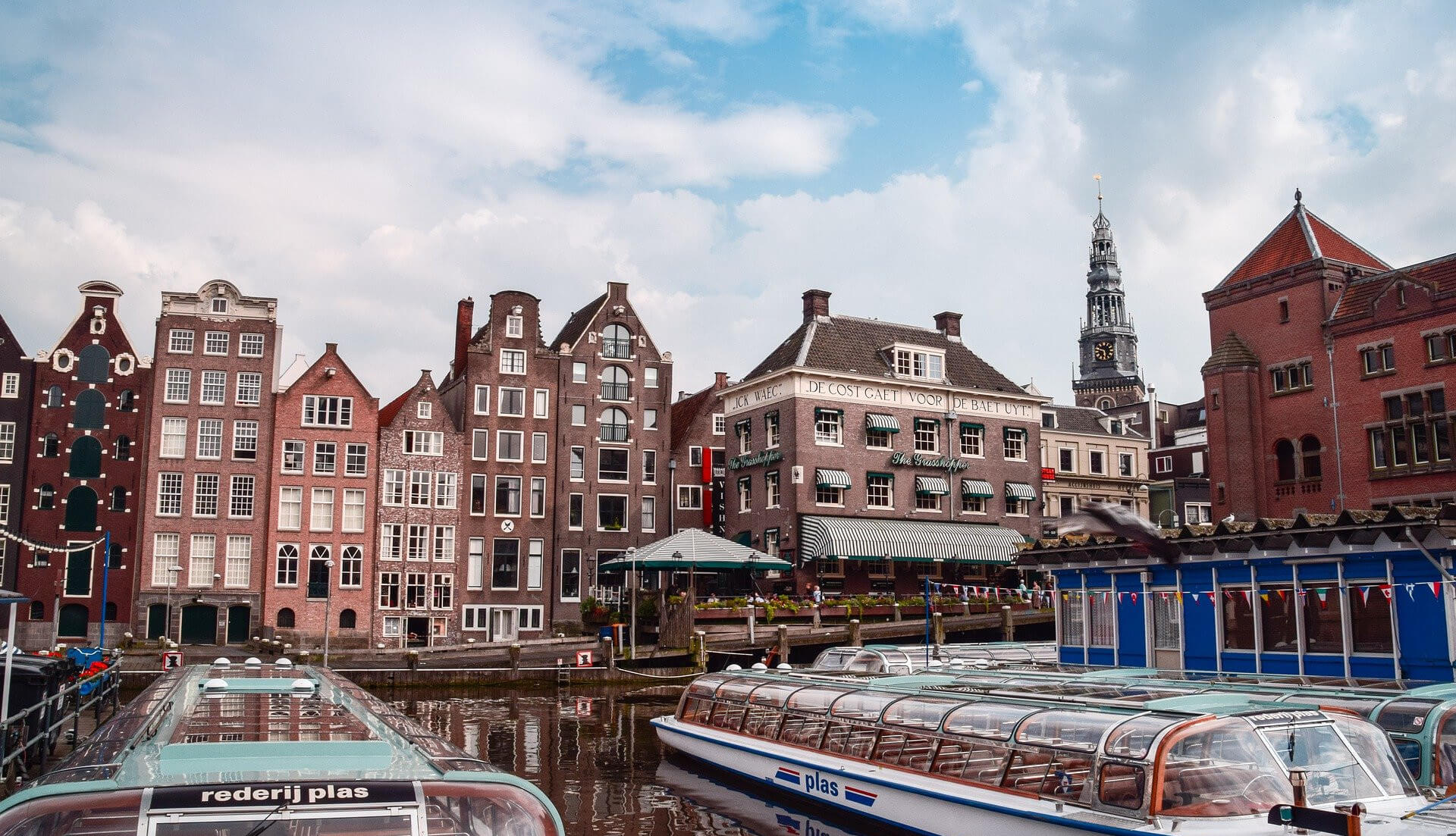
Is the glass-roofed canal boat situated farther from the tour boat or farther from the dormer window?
the dormer window

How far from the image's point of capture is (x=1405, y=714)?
1636 cm

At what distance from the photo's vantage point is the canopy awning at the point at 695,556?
45719 millimetres

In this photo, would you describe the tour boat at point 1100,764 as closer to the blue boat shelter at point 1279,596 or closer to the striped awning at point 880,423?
the blue boat shelter at point 1279,596

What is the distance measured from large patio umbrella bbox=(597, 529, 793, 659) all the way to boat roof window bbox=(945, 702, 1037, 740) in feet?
88.6

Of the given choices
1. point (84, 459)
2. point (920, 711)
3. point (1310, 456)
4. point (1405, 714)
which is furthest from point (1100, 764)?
point (84, 459)

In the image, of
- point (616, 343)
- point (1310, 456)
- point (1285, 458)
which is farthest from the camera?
point (616, 343)

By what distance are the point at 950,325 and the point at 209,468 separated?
3788cm

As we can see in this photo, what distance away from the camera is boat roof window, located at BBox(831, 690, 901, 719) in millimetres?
19408

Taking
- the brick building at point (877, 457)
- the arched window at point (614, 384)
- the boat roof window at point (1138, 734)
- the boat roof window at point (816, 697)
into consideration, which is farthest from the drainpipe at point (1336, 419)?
the boat roof window at point (1138, 734)

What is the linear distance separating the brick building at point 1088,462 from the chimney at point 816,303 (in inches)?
634

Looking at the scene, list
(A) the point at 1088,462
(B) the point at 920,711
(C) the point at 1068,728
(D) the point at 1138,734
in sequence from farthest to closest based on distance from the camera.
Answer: (A) the point at 1088,462
(B) the point at 920,711
(C) the point at 1068,728
(D) the point at 1138,734

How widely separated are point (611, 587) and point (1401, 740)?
4469 cm

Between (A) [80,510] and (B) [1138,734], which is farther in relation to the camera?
(A) [80,510]

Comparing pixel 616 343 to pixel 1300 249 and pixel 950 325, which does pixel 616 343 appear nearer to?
pixel 950 325
